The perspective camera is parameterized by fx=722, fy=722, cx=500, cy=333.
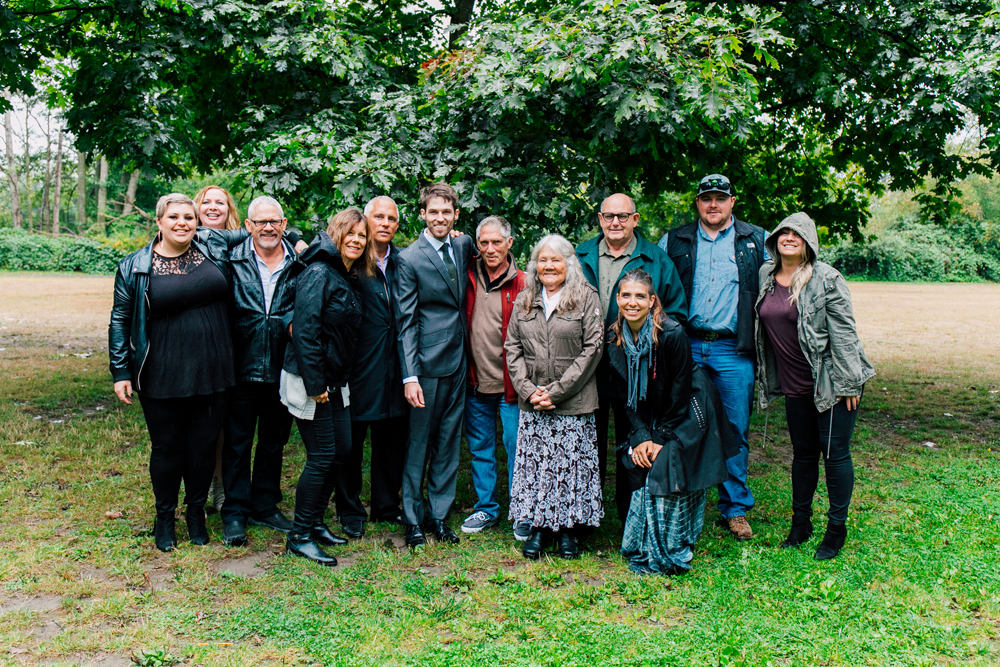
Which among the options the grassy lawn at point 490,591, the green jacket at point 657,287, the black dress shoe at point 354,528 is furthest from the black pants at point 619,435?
the black dress shoe at point 354,528

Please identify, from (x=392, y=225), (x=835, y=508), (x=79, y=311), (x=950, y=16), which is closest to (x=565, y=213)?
(x=392, y=225)

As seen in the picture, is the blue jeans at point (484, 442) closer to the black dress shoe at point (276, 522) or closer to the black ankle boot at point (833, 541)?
the black dress shoe at point (276, 522)

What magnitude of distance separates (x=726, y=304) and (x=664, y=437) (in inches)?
42.0

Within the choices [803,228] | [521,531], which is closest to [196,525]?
[521,531]

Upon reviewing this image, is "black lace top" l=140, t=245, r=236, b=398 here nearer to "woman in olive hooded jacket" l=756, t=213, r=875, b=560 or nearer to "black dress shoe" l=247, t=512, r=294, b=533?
"black dress shoe" l=247, t=512, r=294, b=533

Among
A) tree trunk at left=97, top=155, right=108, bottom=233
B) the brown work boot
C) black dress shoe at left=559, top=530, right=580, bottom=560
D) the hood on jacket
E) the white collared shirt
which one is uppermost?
tree trunk at left=97, top=155, right=108, bottom=233

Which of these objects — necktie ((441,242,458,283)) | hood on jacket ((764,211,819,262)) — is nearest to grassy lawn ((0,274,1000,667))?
necktie ((441,242,458,283))

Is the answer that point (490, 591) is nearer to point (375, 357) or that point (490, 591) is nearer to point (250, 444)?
point (375, 357)

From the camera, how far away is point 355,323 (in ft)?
13.7

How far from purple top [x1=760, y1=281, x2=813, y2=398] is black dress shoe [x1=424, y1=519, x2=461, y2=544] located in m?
2.18

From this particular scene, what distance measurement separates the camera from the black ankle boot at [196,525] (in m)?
4.31

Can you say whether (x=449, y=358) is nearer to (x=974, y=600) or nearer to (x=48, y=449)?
(x=974, y=600)

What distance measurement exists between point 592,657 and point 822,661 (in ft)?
3.23

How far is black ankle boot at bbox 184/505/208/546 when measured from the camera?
4309 millimetres
